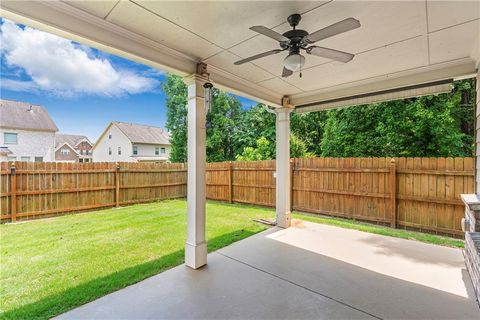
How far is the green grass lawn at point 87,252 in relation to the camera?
2.33 meters

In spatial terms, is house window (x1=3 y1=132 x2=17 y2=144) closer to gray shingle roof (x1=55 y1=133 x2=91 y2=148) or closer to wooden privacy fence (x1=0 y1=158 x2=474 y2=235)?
gray shingle roof (x1=55 y1=133 x2=91 y2=148)

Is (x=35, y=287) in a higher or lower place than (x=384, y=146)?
lower

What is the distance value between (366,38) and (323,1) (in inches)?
34.6

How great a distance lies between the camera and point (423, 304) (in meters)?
2.21

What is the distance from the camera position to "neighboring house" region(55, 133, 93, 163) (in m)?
20.7

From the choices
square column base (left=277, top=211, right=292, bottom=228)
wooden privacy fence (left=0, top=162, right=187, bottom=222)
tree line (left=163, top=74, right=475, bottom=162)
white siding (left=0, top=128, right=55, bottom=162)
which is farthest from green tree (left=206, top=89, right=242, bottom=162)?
white siding (left=0, top=128, right=55, bottom=162)

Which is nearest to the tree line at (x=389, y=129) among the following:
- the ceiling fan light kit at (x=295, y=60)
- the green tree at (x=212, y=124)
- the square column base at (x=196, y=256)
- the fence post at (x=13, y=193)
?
the green tree at (x=212, y=124)

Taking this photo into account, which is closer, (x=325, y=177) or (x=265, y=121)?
(x=325, y=177)

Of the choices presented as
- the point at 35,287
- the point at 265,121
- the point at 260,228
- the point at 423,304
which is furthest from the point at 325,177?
the point at 265,121

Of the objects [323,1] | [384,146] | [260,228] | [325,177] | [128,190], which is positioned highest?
[323,1]

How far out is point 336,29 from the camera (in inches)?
70.2

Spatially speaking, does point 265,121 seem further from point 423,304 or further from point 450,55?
point 423,304

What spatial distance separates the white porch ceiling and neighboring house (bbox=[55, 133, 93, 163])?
22.8m

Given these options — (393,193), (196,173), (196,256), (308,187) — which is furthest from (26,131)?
(393,193)
